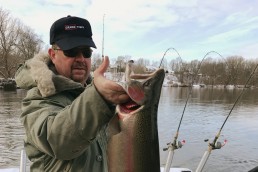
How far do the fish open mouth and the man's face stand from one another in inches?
34.4

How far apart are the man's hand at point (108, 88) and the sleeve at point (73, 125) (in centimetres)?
4

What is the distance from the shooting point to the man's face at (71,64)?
2270 mm

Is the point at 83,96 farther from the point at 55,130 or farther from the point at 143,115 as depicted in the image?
the point at 143,115

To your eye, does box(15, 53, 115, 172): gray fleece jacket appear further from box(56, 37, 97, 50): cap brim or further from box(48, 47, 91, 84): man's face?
box(56, 37, 97, 50): cap brim

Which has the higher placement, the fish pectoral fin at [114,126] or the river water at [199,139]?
the fish pectoral fin at [114,126]

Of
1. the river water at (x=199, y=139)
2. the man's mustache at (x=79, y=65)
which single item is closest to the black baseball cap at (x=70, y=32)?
the man's mustache at (x=79, y=65)

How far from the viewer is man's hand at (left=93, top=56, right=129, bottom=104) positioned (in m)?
1.48

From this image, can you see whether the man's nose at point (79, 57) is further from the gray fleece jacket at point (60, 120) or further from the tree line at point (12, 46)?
the tree line at point (12, 46)

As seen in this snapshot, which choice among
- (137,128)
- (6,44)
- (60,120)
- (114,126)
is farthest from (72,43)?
(6,44)

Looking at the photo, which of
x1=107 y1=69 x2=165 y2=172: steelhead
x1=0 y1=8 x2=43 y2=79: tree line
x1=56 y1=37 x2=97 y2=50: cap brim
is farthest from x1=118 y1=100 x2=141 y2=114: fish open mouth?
x1=0 y1=8 x2=43 y2=79: tree line

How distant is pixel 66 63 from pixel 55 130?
74cm

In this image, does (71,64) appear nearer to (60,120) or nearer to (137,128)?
(60,120)

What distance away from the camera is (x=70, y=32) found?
2264mm

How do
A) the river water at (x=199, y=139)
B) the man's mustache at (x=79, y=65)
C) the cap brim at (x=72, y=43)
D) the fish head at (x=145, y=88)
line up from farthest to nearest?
the river water at (x=199, y=139)
the man's mustache at (x=79, y=65)
the cap brim at (x=72, y=43)
the fish head at (x=145, y=88)
